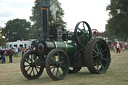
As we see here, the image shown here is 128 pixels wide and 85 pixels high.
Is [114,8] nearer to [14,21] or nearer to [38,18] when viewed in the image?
[38,18]

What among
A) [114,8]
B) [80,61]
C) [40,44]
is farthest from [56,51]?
[114,8]

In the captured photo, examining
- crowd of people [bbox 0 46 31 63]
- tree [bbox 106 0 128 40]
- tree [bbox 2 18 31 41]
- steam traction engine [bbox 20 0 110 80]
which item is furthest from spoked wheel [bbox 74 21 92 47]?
tree [bbox 2 18 31 41]

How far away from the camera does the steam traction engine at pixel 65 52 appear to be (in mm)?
8219

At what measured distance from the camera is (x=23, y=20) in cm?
8369

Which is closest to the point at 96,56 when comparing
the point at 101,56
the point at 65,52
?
the point at 101,56

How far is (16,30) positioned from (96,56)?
→ 7499cm

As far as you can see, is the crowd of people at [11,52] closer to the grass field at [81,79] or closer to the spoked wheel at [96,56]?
the grass field at [81,79]

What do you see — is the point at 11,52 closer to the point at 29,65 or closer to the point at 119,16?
the point at 29,65

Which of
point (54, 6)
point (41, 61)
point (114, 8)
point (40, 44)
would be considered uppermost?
point (114, 8)

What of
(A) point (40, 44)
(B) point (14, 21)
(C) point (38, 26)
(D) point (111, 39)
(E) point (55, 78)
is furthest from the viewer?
(B) point (14, 21)

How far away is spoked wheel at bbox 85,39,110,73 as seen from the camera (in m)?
8.70

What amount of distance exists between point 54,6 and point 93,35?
203 cm

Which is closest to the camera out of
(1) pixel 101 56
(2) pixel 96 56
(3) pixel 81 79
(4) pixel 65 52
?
(3) pixel 81 79

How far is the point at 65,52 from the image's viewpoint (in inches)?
331
